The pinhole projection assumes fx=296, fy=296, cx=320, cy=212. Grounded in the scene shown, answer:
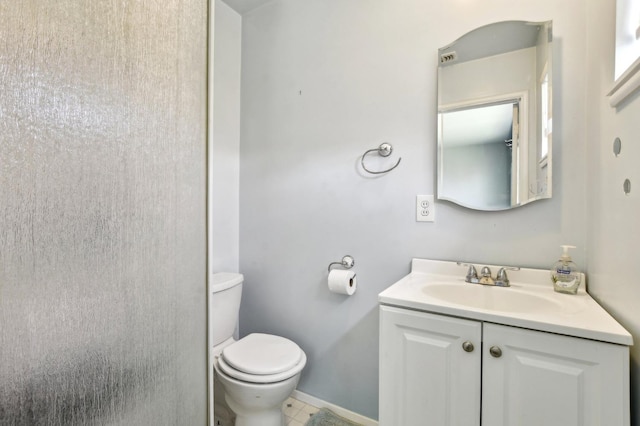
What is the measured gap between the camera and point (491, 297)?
117 centimetres

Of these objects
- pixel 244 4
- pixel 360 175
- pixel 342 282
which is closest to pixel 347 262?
pixel 342 282

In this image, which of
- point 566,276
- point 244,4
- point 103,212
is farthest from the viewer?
point 244,4

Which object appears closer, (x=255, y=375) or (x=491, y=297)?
(x=491, y=297)

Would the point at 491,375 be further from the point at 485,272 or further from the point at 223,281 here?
the point at 223,281

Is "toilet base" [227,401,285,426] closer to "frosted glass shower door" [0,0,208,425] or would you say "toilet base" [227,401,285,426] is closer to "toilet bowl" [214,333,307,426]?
"toilet bowl" [214,333,307,426]

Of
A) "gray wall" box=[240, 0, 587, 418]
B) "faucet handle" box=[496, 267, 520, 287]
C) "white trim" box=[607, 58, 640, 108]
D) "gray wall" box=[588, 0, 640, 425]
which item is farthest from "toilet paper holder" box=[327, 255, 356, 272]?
"white trim" box=[607, 58, 640, 108]

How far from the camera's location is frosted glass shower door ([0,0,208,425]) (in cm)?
52

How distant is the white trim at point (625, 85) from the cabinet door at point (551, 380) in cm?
69

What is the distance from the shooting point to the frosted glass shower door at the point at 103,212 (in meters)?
0.52

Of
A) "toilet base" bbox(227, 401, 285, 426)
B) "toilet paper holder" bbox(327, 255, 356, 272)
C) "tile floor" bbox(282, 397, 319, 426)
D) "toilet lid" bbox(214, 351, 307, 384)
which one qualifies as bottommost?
"tile floor" bbox(282, 397, 319, 426)

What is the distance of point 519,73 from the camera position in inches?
50.0

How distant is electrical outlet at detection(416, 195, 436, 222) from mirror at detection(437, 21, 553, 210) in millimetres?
67

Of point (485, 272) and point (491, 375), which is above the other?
point (485, 272)

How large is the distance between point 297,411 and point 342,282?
0.83 m
